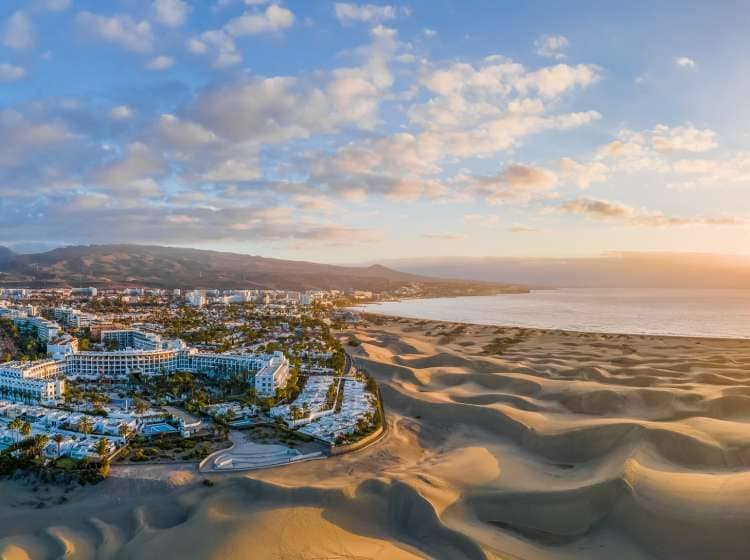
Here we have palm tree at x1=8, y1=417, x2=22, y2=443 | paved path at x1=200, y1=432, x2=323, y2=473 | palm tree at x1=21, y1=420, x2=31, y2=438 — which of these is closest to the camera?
paved path at x1=200, y1=432, x2=323, y2=473

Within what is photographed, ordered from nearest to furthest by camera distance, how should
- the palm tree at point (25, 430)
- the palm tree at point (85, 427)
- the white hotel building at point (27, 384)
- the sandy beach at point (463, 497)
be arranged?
the sandy beach at point (463, 497), the palm tree at point (25, 430), the palm tree at point (85, 427), the white hotel building at point (27, 384)

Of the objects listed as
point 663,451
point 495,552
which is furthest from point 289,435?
point 663,451

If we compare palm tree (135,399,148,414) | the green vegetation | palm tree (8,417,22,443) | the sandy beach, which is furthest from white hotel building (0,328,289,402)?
palm tree (8,417,22,443)

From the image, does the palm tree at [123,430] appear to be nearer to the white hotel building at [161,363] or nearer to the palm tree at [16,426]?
the palm tree at [16,426]

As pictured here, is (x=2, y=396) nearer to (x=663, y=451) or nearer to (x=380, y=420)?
(x=380, y=420)

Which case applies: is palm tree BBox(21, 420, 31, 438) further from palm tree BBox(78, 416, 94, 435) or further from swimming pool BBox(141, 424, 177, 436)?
swimming pool BBox(141, 424, 177, 436)

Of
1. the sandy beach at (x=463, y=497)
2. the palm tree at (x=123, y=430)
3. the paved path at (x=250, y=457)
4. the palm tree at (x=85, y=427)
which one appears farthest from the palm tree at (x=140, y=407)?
the sandy beach at (x=463, y=497)

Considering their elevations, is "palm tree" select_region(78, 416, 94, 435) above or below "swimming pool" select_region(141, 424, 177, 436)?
above
